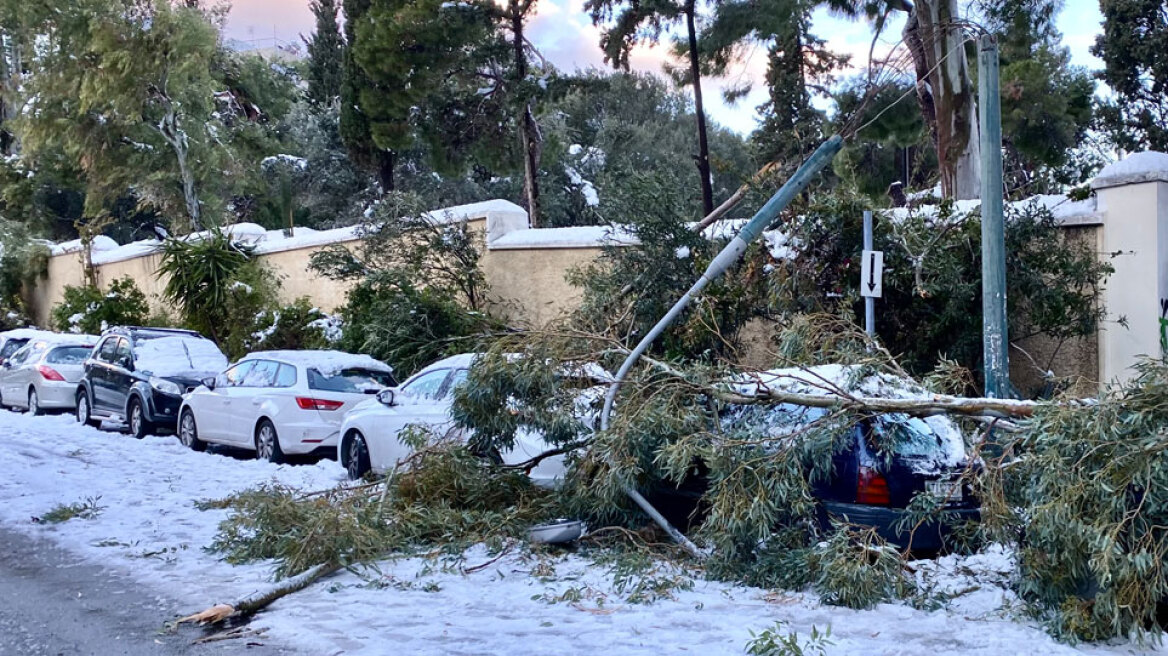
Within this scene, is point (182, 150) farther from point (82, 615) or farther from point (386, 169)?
point (82, 615)

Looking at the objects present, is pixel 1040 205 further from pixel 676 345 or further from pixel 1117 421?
pixel 1117 421

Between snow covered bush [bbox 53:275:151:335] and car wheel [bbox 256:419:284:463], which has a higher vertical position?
snow covered bush [bbox 53:275:151:335]

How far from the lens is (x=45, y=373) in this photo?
20.5 metres

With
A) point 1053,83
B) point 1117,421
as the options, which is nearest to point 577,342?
point 1117,421

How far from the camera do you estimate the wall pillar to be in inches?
448

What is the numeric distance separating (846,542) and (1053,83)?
2038 centimetres

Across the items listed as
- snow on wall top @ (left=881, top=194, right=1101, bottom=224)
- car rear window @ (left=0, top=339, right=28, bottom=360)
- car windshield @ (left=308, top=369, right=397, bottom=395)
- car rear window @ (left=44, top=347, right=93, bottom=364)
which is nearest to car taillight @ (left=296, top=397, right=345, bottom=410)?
car windshield @ (left=308, top=369, right=397, bottom=395)

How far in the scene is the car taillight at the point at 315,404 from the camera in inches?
547

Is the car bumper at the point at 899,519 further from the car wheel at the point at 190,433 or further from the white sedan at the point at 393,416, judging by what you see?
the car wheel at the point at 190,433

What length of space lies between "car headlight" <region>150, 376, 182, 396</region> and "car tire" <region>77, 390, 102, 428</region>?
8.02 ft

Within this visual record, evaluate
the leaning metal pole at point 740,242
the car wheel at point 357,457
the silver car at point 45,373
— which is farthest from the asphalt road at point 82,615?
the silver car at point 45,373

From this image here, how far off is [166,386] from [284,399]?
3860 millimetres

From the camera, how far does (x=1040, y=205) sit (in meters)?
12.0

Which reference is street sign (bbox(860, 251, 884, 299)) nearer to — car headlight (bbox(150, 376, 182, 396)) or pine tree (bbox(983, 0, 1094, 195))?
pine tree (bbox(983, 0, 1094, 195))
